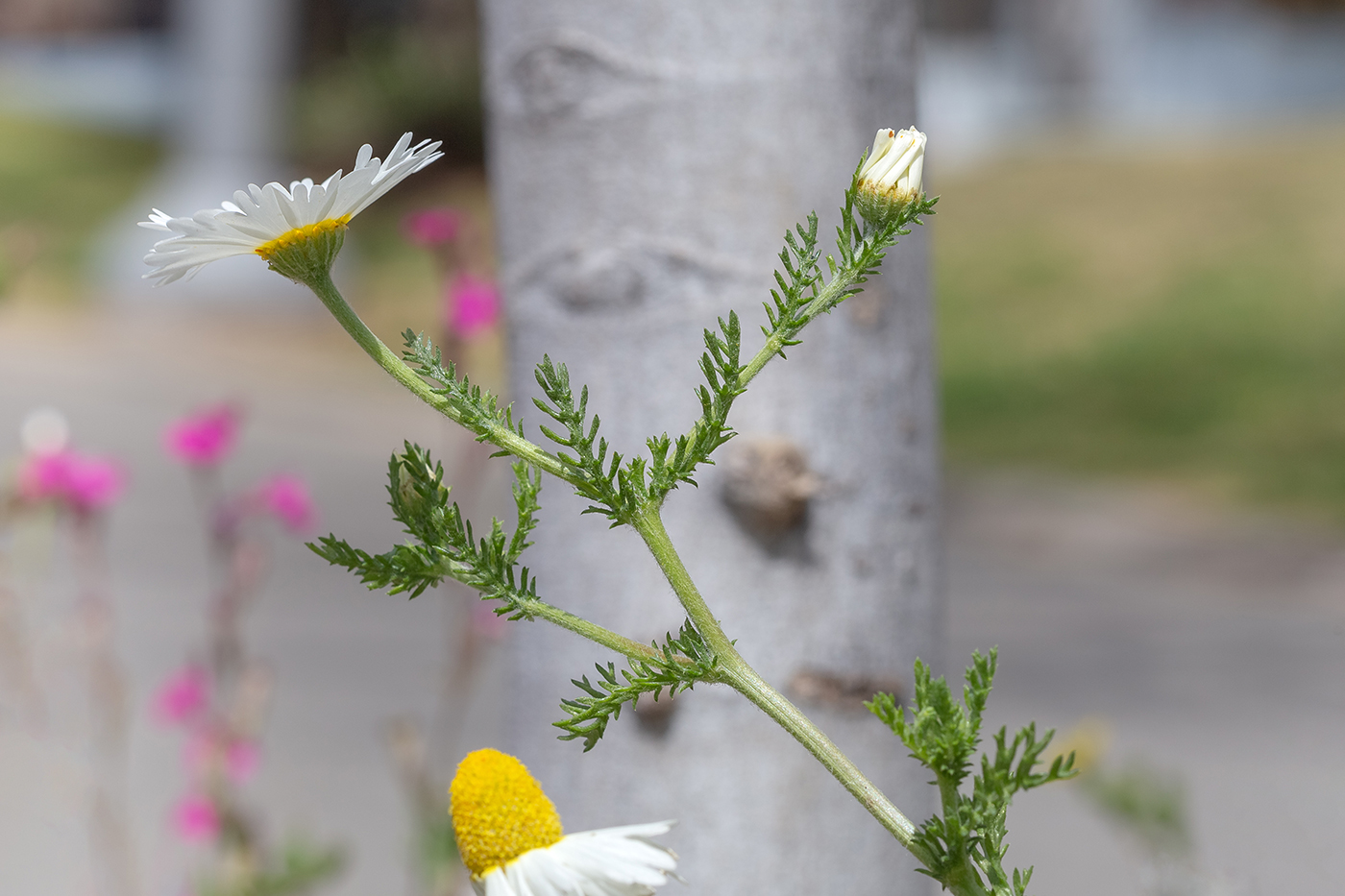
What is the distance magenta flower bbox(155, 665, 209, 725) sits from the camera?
215 cm

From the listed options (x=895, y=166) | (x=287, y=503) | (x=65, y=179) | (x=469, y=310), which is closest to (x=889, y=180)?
(x=895, y=166)

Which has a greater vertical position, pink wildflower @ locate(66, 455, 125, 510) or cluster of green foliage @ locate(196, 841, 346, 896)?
pink wildflower @ locate(66, 455, 125, 510)

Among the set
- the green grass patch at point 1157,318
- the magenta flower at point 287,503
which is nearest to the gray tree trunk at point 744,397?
the magenta flower at point 287,503

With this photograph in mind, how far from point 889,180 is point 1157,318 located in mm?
7913

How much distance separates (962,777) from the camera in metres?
0.62

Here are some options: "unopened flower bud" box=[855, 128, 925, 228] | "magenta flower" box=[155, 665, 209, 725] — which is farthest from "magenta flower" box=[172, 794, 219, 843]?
"unopened flower bud" box=[855, 128, 925, 228]

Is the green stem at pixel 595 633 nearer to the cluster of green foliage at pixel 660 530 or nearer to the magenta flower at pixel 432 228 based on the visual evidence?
the cluster of green foliage at pixel 660 530

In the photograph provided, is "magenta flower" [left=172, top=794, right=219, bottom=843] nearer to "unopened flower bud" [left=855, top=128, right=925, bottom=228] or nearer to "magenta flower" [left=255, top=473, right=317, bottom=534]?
"magenta flower" [left=255, top=473, right=317, bottom=534]

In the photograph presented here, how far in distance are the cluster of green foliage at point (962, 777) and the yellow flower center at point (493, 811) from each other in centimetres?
16

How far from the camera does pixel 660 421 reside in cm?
102

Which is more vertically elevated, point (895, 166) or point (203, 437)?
point (203, 437)

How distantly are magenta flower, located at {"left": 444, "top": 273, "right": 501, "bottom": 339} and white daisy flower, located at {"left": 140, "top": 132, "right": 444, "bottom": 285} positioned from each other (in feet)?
4.12

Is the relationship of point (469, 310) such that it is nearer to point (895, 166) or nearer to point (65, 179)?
point (895, 166)

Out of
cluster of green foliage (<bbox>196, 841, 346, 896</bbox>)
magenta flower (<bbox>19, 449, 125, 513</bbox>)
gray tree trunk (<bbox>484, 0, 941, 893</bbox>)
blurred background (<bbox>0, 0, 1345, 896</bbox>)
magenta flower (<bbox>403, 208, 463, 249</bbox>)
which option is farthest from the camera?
blurred background (<bbox>0, 0, 1345, 896</bbox>)
